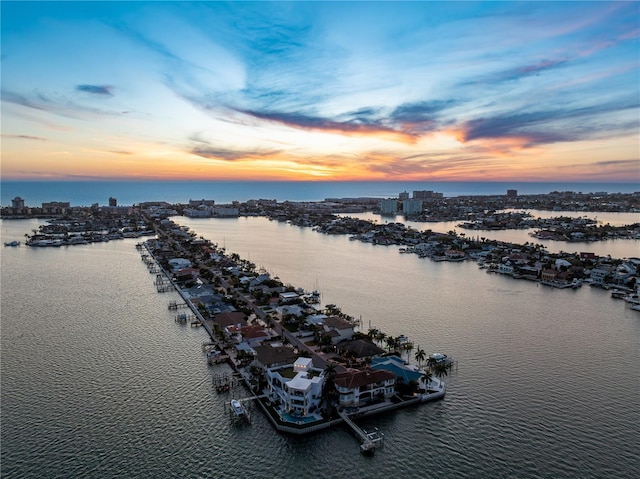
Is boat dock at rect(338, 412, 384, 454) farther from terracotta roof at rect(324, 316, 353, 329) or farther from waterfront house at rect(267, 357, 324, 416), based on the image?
terracotta roof at rect(324, 316, 353, 329)

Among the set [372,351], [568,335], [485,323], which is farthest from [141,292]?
[568,335]

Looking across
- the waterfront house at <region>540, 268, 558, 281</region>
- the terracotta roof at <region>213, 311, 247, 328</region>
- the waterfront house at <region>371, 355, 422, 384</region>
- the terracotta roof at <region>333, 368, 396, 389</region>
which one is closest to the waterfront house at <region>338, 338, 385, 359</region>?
the waterfront house at <region>371, 355, 422, 384</region>

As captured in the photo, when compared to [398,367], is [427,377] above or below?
below

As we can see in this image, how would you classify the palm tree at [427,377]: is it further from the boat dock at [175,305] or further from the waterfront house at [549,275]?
the waterfront house at [549,275]

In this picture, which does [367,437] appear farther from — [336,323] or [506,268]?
[506,268]

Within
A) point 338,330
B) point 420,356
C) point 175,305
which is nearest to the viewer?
point 420,356

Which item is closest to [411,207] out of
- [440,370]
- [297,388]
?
[440,370]

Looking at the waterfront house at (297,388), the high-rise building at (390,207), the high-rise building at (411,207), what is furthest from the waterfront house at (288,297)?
the high-rise building at (390,207)
